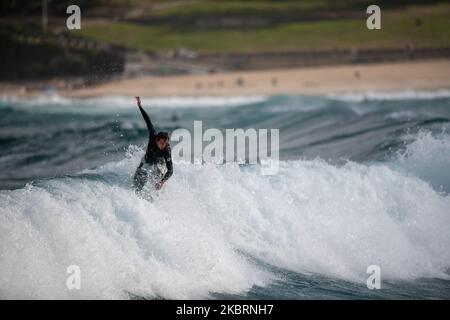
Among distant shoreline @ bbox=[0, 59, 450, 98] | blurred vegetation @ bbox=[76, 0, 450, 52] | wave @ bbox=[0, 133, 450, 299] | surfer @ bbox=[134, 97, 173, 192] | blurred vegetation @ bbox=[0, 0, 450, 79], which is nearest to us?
wave @ bbox=[0, 133, 450, 299]

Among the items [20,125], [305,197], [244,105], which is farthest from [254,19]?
[305,197]

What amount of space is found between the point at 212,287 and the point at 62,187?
102 inches

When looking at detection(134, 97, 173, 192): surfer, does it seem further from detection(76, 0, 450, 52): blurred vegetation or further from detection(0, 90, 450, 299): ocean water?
detection(76, 0, 450, 52): blurred vegetation

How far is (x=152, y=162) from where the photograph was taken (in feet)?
39.2

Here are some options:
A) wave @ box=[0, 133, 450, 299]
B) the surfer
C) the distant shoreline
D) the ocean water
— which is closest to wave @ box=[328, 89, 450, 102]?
the distant shoreline

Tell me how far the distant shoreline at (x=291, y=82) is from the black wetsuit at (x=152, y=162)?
37729mm

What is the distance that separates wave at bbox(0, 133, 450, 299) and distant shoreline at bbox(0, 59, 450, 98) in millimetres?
34495

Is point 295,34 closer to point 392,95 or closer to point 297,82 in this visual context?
point 297,82

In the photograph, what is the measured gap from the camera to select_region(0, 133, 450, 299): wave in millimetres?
10391

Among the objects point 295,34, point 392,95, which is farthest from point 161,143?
point 295,34

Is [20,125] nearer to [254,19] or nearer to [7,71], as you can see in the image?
[7,71]

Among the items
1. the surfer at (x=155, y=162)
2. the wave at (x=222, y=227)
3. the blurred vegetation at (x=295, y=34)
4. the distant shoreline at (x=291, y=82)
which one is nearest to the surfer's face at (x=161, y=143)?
the surfer at (x=155, y=162)

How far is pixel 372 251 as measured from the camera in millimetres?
13016

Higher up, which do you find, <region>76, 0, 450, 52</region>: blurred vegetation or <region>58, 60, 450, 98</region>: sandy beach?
<region>76, 0, 450, 52</region>: blurred vegetation
